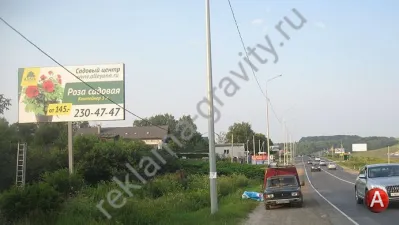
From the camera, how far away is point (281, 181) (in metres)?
23.3

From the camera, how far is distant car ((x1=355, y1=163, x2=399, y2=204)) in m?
17.2

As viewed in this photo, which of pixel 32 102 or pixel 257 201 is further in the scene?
pixel 32 102

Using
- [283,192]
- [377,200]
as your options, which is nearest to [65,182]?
[283,192]

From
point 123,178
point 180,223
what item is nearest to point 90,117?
point 123,178

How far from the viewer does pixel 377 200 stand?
1834cm

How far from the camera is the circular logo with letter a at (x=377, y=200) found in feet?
58.1

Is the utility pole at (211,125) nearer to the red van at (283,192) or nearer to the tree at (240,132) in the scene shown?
the red van at (283,192)

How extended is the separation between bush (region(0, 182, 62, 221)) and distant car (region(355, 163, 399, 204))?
12145mm

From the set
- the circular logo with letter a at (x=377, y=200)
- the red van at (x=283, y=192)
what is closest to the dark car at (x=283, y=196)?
the red van at (x=283, y=192)

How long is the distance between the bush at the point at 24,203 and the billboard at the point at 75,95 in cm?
1450

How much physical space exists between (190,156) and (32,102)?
5662cm

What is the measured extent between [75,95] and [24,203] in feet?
50.6

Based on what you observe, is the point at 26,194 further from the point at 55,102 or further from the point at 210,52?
the point at 55,102

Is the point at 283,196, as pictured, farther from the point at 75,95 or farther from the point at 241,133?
the point at 241,133
